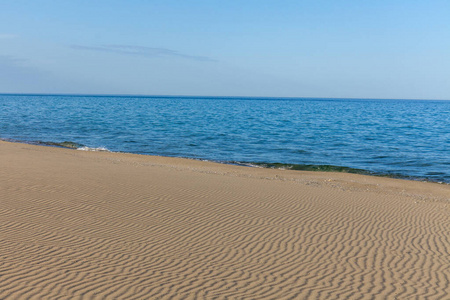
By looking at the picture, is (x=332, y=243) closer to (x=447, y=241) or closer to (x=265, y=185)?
(x=447, y=241)

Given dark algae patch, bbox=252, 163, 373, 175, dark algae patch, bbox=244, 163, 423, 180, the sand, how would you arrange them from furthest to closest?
dark algae patch, bbox=252, 163, 373, 175 < dark algae patch, bbox=244, 163, 423, 180 < the sand

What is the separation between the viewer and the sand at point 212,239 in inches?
233

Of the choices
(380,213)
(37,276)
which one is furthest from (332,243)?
(37,276)

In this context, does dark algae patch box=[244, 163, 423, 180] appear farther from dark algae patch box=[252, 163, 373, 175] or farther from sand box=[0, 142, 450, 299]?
sand box=[0, 142, 450, 299]

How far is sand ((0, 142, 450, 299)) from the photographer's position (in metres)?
5.92

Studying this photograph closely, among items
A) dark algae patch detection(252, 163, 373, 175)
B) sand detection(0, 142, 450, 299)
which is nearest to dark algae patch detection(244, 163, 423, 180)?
dark algae patch detection(252, 163, 373, 175)

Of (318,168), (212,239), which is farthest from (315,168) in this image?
(212,239)

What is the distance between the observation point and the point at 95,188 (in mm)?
11992

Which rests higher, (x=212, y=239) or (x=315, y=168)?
(x=212, y=239)

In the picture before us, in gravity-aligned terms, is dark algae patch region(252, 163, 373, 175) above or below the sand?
below

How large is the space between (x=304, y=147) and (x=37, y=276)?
21.7 meters

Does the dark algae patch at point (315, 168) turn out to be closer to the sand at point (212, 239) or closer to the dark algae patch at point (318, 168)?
the dark algae patch at point (318, 168)

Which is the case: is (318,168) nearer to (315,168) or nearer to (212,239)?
(315,168)

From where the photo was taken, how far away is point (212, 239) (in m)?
8.01
